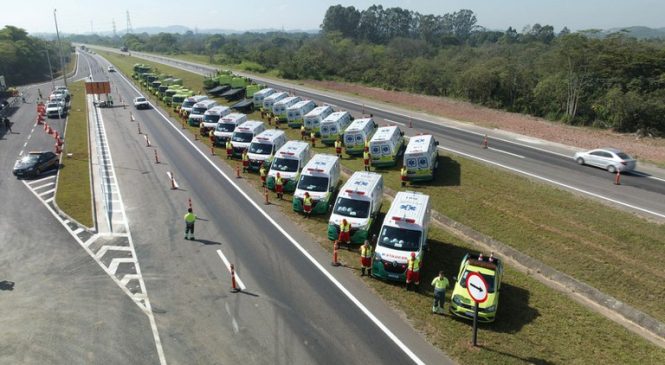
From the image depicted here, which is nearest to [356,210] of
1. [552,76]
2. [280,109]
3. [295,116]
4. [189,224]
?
[189,224]

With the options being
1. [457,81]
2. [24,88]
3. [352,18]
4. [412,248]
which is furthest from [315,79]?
[352,18]

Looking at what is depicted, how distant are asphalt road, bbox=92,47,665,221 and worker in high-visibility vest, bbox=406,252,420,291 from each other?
47.7ft

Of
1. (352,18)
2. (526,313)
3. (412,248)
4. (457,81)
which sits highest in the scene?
(352,18)

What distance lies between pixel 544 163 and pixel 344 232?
66.2 feet

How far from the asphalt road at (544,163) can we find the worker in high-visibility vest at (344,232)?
15.3 meters

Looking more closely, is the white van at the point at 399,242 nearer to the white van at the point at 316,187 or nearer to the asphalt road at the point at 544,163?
the white van at the point at 316,187

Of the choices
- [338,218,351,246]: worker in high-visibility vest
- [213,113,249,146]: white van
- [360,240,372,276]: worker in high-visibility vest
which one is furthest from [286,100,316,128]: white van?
[360,240,372,276]: worker in high-visibility vest

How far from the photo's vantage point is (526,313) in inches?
589

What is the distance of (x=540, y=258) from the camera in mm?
18672

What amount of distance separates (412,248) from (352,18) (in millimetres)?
192254

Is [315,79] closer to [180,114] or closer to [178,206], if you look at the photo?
[180,114]

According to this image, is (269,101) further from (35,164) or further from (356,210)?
(356,210)

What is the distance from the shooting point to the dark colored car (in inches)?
1192

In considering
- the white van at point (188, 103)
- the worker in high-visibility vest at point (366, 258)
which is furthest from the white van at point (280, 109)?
the worker in high-visibility vest at point (366, 258)
